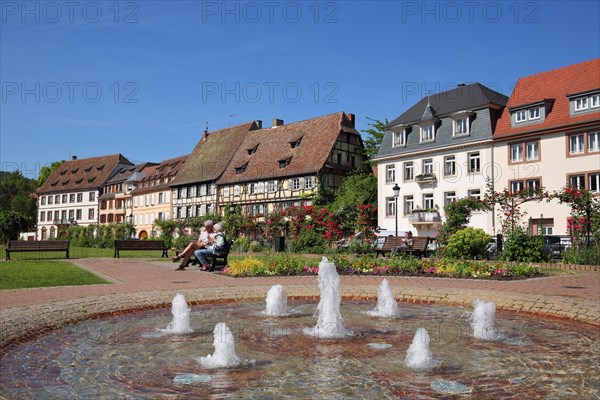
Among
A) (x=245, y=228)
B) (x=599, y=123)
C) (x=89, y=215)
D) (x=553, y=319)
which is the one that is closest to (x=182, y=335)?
(x=553, y=319)

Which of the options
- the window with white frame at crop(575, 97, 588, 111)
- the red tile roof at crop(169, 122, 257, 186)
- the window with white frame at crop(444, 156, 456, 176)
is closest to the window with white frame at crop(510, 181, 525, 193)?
the window with white frame at crop(444, 156, 456, 176)

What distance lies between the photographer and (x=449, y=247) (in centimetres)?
1997

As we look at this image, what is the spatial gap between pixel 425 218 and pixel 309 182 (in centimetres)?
1170

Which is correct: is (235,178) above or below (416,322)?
above

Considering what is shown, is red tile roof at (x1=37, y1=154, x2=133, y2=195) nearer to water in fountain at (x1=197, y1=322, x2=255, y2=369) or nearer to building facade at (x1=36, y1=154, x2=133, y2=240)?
building facade at (x1=36, y1=154, x2=133, y2=240)

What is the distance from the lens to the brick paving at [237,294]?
7.49 meters

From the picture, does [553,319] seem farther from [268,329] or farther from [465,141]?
[465,141]

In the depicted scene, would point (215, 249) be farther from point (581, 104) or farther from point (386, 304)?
point (581, 104)

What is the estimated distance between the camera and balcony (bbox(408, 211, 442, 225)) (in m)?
39.9

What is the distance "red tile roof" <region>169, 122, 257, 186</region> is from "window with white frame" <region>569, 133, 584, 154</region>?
3527 centimetres

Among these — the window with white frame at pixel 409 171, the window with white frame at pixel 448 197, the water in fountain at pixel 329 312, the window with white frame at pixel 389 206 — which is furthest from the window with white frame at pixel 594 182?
the water in fountain at pixel 329 312

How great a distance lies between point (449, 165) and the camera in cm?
4062

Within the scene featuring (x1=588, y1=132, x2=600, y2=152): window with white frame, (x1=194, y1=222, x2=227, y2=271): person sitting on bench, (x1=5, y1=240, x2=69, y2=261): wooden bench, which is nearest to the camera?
(x1=194, y1=222, x2=227, y2=271): person sitting on bench

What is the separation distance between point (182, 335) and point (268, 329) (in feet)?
3.74
